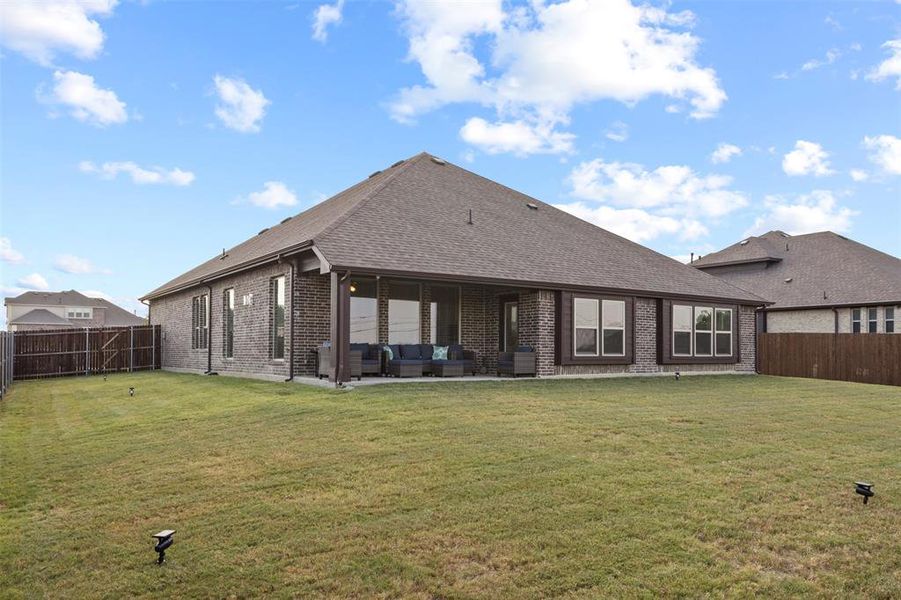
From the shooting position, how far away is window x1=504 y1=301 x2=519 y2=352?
17.1 m

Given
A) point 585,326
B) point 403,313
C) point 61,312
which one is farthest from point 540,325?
point 61,312

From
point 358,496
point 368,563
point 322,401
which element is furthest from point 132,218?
point 368,563

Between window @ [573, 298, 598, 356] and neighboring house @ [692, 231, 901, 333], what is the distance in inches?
380

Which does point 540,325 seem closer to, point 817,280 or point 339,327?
point 339,327

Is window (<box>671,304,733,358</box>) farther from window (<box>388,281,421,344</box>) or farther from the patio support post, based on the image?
the patio support post

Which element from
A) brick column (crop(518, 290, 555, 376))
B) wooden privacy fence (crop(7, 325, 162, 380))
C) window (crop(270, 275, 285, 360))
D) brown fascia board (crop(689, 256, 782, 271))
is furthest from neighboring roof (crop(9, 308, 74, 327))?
brick column (crop(518, 290, 555, 376))

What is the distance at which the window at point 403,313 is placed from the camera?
1614 cm

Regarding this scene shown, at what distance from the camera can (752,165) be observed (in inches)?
826

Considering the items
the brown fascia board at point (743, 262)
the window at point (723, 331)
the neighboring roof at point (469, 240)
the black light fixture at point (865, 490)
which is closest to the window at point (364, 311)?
the neighboring roof at point (469, 240)

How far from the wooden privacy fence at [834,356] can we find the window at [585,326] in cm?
861

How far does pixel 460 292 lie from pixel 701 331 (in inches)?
314

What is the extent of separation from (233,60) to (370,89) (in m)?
3.86

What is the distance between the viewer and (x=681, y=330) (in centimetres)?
1928

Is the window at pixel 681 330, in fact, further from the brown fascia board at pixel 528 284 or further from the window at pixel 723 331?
the window at pixel 723 331
